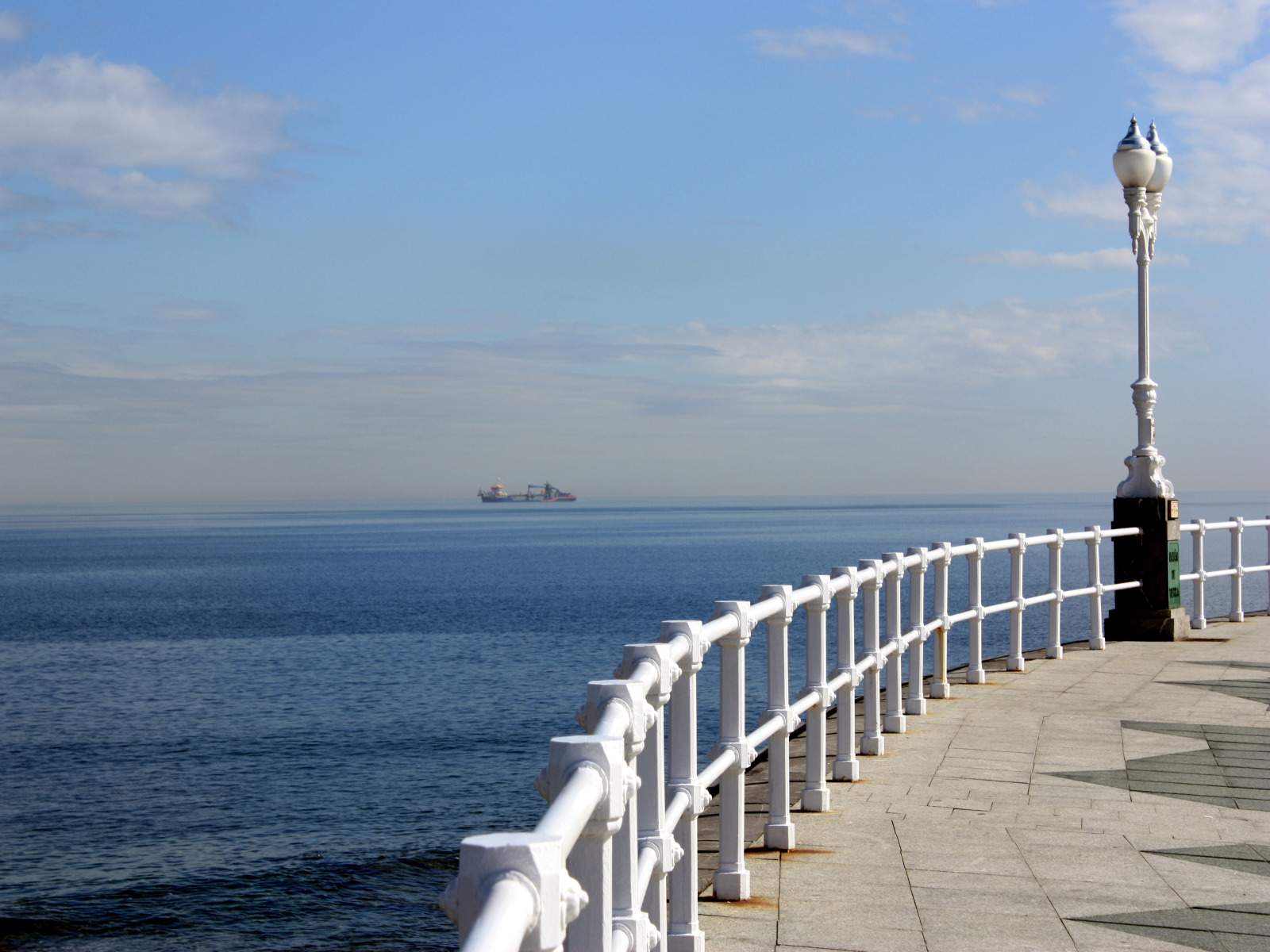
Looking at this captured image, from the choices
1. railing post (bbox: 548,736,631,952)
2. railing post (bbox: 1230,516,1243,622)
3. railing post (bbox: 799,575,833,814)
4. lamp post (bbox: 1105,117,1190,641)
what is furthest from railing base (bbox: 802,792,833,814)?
railing post (bbox: 1230,516,1243,622)

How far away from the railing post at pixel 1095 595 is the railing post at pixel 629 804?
36.1ft

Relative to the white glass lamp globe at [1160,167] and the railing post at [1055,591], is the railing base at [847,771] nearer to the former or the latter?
the railing post at [1055,591]

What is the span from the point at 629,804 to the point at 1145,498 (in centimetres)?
1421

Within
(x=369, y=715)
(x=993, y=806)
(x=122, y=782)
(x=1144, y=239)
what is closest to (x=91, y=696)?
(x=369, y=715)

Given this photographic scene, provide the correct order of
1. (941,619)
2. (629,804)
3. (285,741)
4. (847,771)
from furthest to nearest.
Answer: (285,741), (941,619), (847,771), (629,804)

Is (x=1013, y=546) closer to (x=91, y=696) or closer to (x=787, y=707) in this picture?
(x=787, y=707)

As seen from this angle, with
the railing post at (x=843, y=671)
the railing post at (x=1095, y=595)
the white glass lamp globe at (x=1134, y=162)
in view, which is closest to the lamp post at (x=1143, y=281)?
the white glass lamp globe at (x=1134, y=162)

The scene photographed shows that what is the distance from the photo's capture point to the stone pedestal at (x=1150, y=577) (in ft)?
51.6

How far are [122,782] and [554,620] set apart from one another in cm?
3193

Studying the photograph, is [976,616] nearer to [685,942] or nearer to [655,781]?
[685,942]

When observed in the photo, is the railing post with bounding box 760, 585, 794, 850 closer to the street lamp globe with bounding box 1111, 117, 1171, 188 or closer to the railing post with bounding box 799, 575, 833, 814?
the railing post with bounding box 799, 575, 833, 814

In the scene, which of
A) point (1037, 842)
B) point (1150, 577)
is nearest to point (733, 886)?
point (1037, 842)

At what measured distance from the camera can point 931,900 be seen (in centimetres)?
559

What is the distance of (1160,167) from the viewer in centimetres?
1631
